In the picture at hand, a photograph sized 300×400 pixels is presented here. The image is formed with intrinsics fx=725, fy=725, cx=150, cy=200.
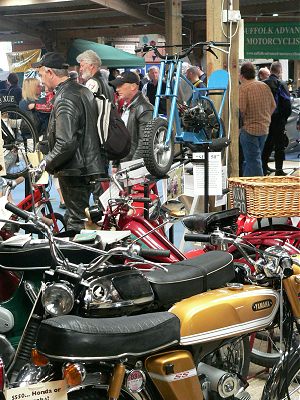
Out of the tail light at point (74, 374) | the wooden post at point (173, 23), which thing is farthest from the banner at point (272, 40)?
the tail light at point (74, 374)

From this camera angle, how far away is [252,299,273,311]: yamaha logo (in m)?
2.73

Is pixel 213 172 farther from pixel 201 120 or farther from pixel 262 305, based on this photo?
pixel 262 305

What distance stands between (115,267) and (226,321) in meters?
0.45

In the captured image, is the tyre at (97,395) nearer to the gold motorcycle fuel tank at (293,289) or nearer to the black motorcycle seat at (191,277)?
the black motorcycle seat at (191,277)

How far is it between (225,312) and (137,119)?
3362 mm

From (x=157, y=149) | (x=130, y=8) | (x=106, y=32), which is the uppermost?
(x=130, y=8)

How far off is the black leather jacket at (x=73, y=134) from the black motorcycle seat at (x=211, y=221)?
1.66 meters

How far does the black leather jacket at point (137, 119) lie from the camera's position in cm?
574

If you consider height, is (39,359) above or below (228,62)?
below

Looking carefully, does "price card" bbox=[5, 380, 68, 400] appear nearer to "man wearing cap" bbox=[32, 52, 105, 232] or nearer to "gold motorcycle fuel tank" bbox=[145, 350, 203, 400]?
"gold motorcycle fuel tank" bbox=[145, 350, 203, 400]

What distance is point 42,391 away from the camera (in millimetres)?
2156

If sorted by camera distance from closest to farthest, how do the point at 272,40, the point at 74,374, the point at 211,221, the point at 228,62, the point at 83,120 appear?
1. the point at 74,374
2. the point at 211,221
3. the point at 83,120
4. the point at 228,62
5. the point at 272,40

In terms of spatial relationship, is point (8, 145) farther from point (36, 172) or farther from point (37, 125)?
point (37, 125)

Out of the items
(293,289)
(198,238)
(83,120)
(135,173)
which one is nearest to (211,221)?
(198,238)
